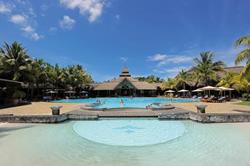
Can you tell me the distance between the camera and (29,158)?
586 cm

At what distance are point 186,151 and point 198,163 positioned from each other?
46.6 inches

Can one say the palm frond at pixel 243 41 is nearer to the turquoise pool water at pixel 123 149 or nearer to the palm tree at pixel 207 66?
the turquoise pool water at pixel 123 149

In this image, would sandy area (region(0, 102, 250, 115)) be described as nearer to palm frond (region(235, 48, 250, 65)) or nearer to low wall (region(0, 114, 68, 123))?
low wall (region(0, 114, 68, 123))

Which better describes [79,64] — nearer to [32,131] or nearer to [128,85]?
[128,85]

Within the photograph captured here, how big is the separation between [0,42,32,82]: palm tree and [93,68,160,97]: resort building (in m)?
19.9

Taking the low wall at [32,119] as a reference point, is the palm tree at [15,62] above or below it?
above

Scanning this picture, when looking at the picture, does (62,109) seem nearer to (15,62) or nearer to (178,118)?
(178,118)

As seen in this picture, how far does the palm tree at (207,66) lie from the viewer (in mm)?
35000

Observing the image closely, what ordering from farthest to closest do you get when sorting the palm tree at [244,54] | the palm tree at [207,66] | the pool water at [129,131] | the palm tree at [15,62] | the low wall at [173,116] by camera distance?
the palm tree at [207,66], the palm tree at [15,62], the palm tree at [244,54], the low wall at [173,116], the pool water at [129,131]

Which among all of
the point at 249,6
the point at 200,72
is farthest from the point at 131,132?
the point at 200,72

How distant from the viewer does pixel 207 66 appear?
115 feet

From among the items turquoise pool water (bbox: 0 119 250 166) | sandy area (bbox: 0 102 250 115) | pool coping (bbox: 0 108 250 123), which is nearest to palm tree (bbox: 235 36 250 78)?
sandy area (bbox: 0 102 250 115)

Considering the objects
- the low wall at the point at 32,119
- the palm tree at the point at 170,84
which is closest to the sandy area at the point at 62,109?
the low wall at the point at 32,119

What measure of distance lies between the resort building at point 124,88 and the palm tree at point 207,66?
1255cm
